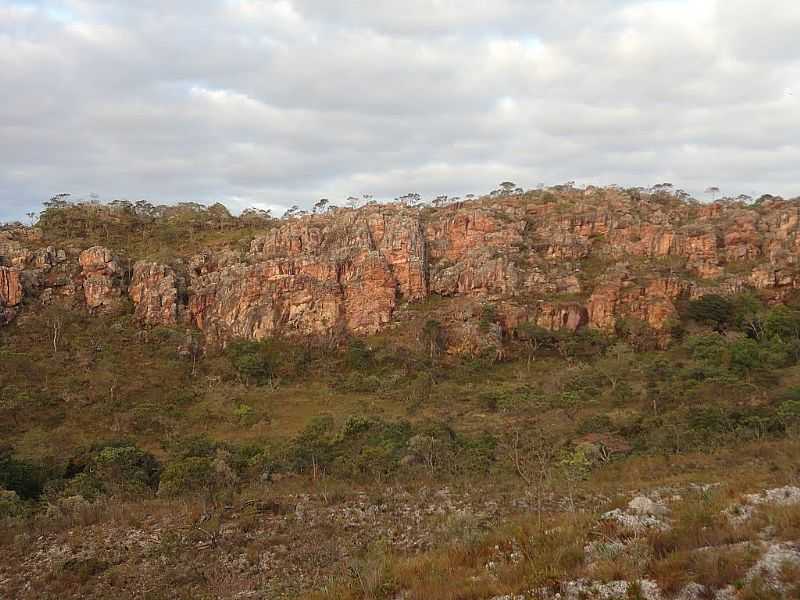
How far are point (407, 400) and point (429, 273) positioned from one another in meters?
17.2

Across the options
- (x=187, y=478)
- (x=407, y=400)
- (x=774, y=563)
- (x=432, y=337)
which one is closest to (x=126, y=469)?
(x=187, y=478)

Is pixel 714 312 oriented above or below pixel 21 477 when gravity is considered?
above

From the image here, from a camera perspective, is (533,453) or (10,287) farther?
(10,287)

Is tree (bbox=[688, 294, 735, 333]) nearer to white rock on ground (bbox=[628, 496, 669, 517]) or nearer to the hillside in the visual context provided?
the hillside

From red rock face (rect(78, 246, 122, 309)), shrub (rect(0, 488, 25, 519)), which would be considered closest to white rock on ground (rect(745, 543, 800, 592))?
shrub (rect(0, 488, 25, 519))

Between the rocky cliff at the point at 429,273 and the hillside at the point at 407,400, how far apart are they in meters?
0.24

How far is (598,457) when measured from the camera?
61.4ft

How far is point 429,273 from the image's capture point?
47375mm

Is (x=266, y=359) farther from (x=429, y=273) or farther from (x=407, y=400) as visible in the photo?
(x=429, y=273)

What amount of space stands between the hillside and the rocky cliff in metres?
0.24

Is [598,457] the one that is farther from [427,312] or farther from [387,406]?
[427,312]

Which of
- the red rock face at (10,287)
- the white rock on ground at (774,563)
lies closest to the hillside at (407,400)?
the white rock on ground at (774,563)

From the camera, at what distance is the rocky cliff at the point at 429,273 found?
4219 centimetres


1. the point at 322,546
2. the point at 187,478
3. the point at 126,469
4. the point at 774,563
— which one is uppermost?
the point at 774,563
